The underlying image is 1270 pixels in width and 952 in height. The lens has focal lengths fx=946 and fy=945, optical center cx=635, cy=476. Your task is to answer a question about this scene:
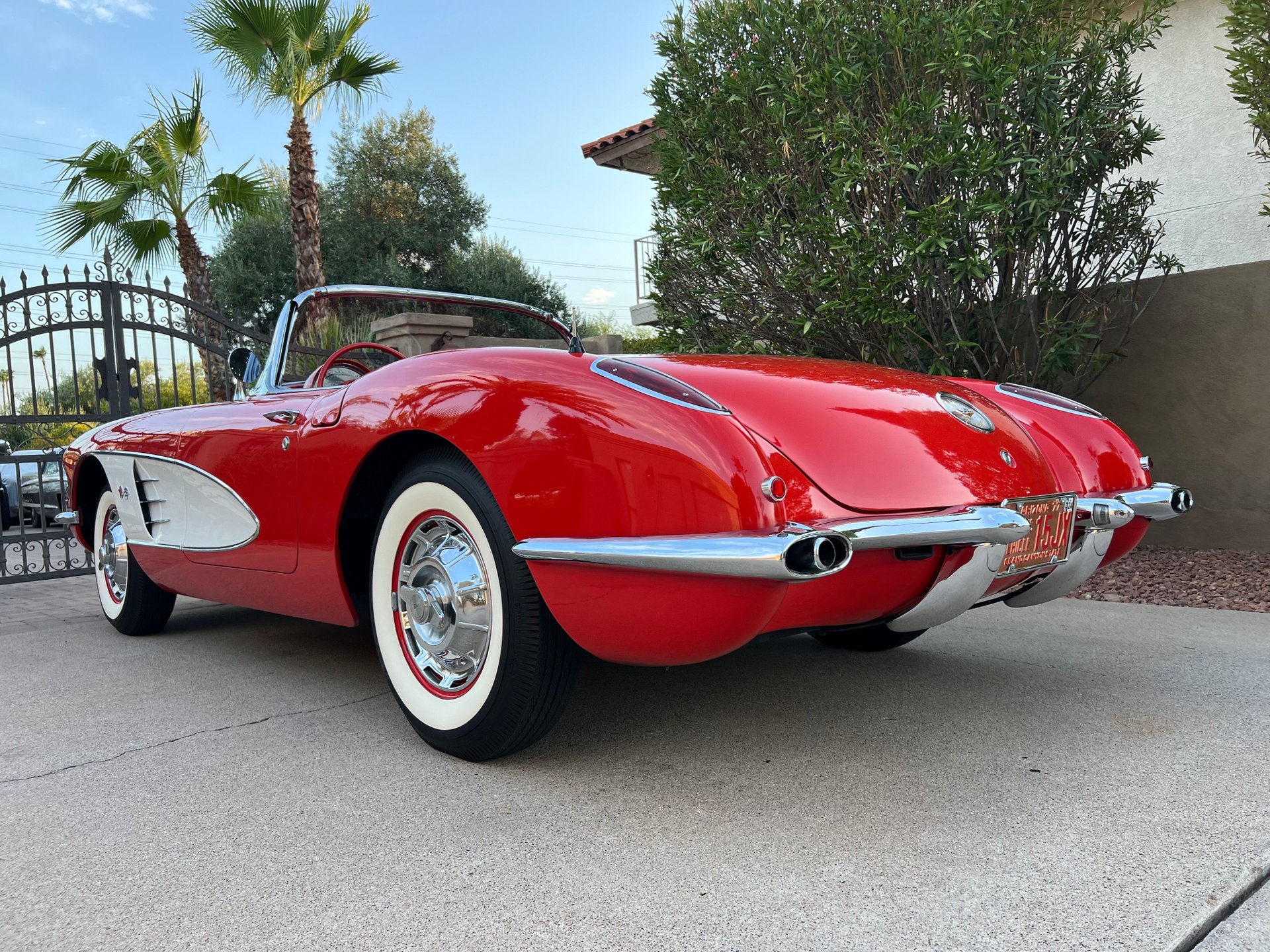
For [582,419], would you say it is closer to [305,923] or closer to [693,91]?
[305,923]

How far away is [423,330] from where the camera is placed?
4871 mm

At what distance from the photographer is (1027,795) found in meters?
2.18

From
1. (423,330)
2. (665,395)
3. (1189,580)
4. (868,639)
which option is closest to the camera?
(665,395)

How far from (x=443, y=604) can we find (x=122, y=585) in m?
2.66

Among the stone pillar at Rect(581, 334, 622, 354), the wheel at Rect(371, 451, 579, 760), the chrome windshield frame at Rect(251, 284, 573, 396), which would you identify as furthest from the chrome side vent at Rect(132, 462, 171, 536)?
the stone pillar at Rect(581, 334, 622, 354)

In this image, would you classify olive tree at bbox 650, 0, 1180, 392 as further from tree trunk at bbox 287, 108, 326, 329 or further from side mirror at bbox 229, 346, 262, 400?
tree trunk at bbox 287, 108, 326, 329

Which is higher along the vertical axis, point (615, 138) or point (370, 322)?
point (615, 138)

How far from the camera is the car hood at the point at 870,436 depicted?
2.15 metres

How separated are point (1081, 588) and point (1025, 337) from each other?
1624 mm

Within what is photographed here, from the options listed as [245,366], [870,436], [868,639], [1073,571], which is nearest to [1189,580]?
[868,639]

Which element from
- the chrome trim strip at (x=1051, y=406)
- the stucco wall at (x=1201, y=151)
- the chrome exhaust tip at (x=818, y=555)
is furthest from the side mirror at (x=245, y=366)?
the stucco wall at (x=1201, y=151)

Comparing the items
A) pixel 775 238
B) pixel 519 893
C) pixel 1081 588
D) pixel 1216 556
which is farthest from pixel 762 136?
pixel 519 893

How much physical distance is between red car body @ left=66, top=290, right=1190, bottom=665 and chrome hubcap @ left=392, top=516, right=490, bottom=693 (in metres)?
0.26

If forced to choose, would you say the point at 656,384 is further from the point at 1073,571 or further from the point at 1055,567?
the point at 1073,571
